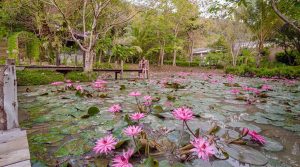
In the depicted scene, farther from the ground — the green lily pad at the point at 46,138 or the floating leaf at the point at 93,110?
the floating leaf at the point at 93,110

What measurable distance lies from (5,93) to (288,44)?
2221cm

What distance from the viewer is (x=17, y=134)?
166cm

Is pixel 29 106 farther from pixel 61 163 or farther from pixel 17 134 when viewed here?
pixel 61 163

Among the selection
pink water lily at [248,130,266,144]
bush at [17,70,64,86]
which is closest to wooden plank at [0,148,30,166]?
pink water lily at [248,130,266,144]

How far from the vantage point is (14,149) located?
137 cm

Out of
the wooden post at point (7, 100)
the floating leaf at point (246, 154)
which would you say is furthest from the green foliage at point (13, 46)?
the floating leaf at point (246, 154)

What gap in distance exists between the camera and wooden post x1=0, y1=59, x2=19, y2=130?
5.90ft

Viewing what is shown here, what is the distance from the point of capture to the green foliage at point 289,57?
17.5 metres

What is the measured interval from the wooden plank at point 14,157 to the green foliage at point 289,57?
2036 centimetres

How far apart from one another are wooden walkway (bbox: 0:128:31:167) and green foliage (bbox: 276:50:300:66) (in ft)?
66.6

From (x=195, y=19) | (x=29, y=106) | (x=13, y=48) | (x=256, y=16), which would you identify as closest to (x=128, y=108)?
(x=29, y=106)

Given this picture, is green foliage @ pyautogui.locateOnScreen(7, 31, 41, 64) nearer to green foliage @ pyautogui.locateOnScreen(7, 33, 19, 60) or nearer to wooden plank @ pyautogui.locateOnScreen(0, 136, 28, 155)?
green foliage @ pyautogui.locateOnScreen(7, 33, 19, 60)

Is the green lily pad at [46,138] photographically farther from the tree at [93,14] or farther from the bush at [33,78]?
the tree at [93,14]

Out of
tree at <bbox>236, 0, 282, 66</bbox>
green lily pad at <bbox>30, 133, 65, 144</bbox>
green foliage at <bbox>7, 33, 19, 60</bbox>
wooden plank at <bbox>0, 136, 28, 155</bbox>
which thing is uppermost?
tree at <bbox>236, 0, 282, 66</bbox>
